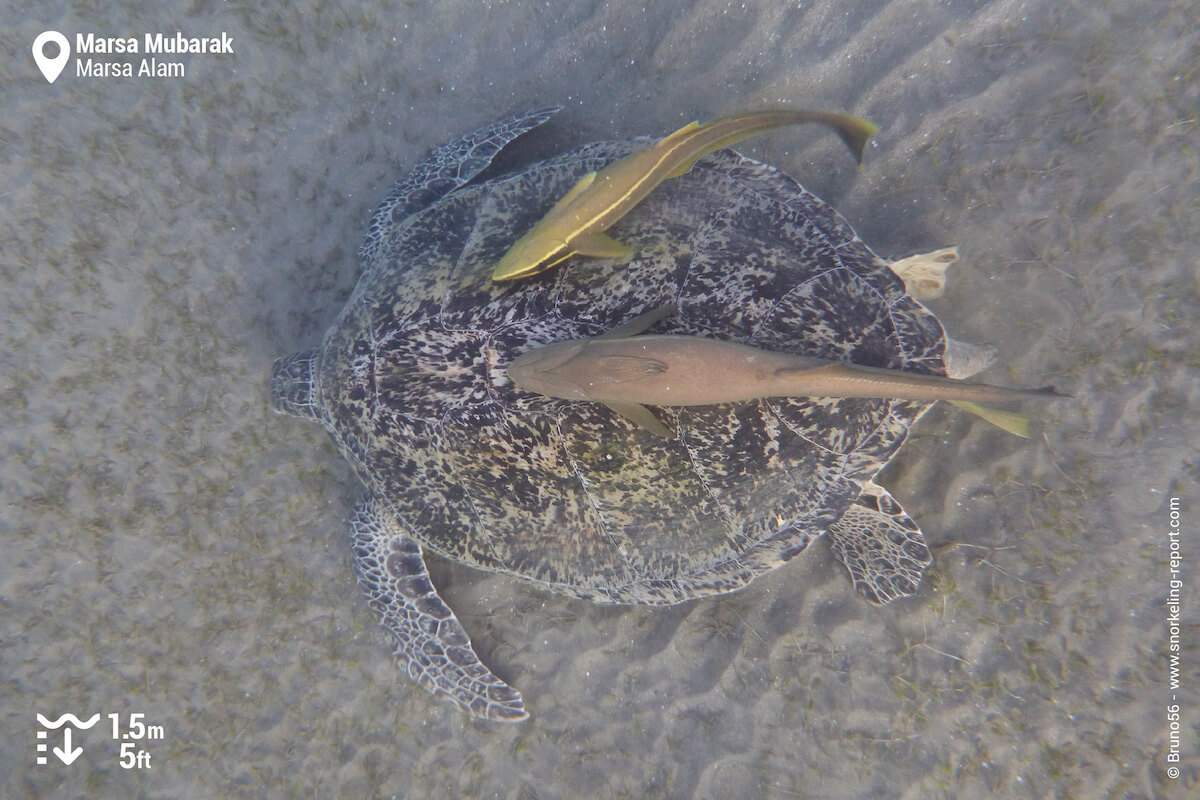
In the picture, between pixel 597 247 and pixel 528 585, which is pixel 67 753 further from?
pixel 597 247

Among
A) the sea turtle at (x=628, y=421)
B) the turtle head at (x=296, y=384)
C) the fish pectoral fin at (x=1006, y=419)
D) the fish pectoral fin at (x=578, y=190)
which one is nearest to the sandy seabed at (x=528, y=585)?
the turtle head at (x=296, y=384)

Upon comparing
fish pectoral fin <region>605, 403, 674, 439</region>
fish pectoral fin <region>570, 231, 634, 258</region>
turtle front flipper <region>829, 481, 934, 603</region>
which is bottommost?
turtle front flipper <region>829, 481, 934, 603</region>

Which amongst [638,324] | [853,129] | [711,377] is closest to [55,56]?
[638,324]

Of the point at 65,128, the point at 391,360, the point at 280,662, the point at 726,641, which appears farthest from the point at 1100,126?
the point at 65,128

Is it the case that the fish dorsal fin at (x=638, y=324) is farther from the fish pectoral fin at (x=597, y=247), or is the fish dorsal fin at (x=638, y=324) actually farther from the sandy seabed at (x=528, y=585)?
the sandy seabed at (x=528, y=585)

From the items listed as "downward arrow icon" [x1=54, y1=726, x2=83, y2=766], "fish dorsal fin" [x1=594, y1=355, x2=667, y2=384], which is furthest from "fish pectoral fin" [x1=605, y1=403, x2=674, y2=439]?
"downward arrow icon" [x1=54, y1=726, x2=83, y2=766]

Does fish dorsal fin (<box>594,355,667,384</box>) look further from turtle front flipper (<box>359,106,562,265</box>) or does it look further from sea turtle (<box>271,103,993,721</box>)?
turtle front flipper (<box>359,106,562,265</box>)

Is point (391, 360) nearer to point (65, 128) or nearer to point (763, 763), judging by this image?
point (763, 763)
